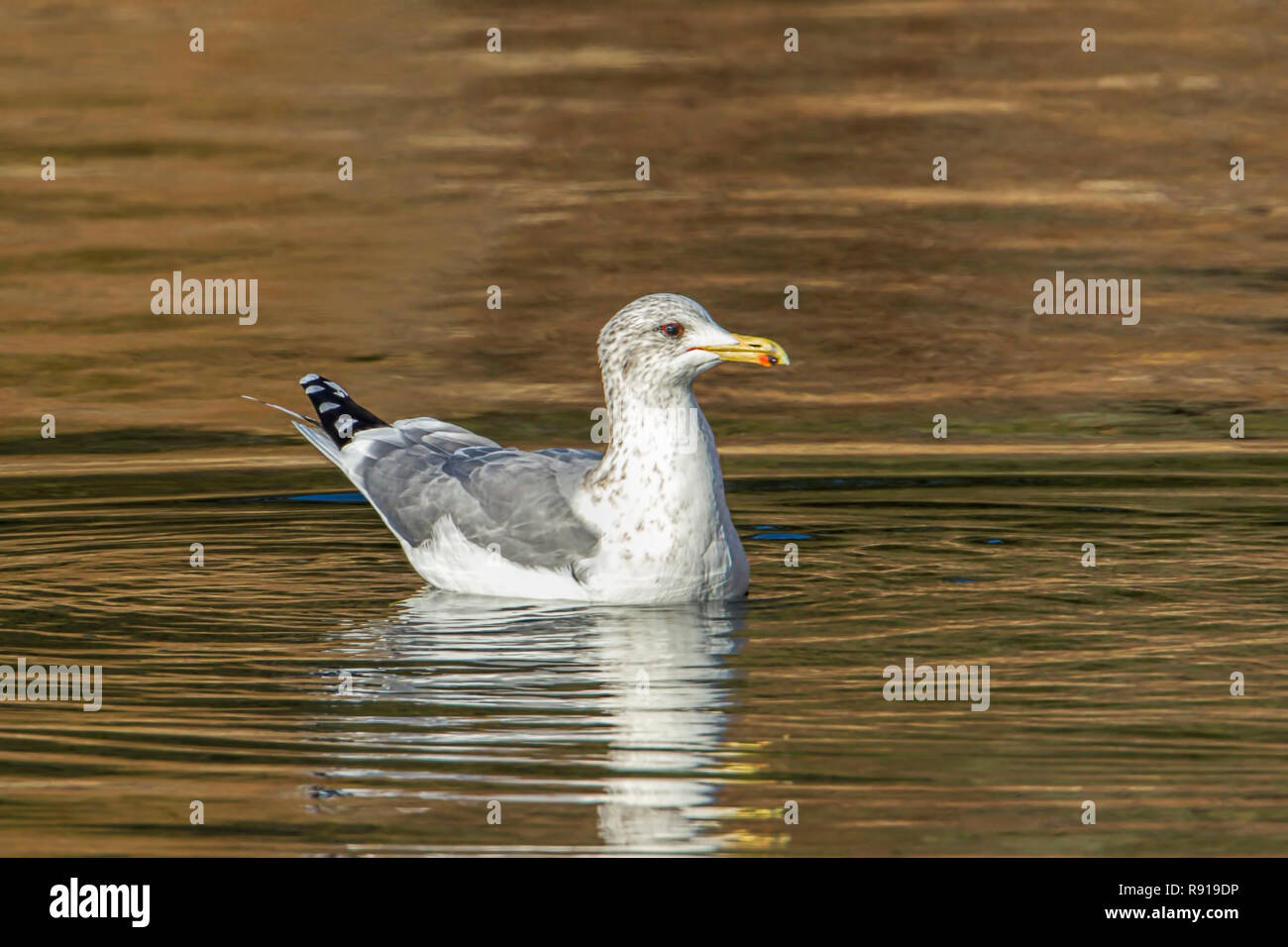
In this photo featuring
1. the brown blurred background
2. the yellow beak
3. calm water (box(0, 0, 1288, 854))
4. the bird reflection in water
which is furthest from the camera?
the brown blurred background

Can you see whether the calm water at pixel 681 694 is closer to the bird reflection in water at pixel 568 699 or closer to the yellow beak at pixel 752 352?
the bird reflection in water at pixel 568 699

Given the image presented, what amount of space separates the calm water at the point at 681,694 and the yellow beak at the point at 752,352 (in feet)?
4.17

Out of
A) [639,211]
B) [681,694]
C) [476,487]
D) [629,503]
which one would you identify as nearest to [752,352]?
[629,503]

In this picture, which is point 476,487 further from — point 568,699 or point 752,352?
point 568,699

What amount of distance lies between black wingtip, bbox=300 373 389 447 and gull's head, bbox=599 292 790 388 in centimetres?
221

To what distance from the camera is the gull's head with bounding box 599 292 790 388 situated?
11.6 meters

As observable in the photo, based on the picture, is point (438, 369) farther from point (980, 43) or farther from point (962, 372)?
point (980, 43)

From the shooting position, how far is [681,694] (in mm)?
10430

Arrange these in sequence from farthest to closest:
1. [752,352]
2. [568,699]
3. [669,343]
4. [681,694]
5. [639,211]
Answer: [639,211]
[669,343]
[752,352]
[681,694]
[568,699]

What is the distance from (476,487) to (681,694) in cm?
239

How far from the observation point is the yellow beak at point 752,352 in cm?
1141

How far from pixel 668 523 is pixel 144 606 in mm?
2712

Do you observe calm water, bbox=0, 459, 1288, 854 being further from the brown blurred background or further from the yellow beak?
the brown blurred background

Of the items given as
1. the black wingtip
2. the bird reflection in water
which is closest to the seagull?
the bird reflection in water
